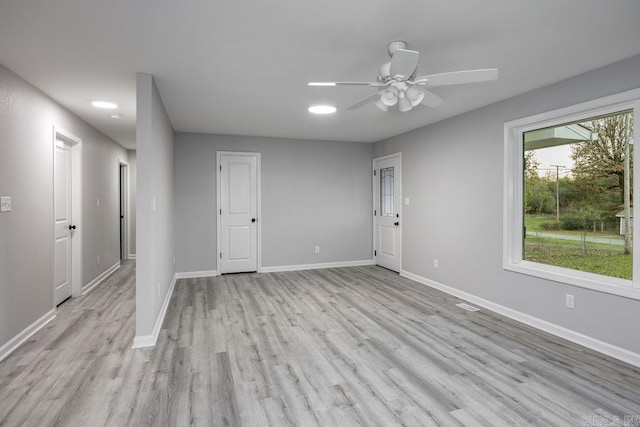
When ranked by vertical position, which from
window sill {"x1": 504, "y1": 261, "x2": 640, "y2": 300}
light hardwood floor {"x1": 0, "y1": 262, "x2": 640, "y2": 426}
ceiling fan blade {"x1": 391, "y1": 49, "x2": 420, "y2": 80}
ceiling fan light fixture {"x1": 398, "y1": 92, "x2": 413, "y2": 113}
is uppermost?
ceiling fan blade {"x1": 391, "y1": 49, "x2": 420, "y2": 80}

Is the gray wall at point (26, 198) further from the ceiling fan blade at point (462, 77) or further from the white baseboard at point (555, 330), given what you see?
the white baseboard at point (555, 330)

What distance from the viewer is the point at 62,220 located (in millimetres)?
4148

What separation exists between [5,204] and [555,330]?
4.76 metres

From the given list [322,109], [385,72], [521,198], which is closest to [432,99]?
[385,72]

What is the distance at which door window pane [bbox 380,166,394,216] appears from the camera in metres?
6.05

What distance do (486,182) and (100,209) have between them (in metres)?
5.39

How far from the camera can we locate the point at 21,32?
2223 millimetres

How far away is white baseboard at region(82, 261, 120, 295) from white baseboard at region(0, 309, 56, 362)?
1037 mm

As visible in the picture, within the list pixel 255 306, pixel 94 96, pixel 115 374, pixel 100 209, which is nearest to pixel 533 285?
pixel 255 306

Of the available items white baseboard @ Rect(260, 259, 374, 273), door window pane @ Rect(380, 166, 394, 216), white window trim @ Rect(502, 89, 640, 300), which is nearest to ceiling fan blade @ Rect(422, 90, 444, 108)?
white window trim @ Rect(502, 89, 640, 300)

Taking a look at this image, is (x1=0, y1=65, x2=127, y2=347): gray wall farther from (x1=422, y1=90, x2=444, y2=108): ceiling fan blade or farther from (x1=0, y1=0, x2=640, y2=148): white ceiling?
(x1=422, y1=90, x2=444, y2=108): ceiling fan blade

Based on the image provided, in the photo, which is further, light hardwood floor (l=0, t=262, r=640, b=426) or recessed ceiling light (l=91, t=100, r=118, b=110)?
recessed ceiling light (l=91, t=100, r=118, b=110)

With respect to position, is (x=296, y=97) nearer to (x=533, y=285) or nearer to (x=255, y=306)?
(x=255, y=306)

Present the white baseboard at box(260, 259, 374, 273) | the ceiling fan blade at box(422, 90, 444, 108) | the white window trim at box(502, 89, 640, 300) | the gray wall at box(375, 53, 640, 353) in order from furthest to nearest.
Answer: the white baseboard at box(260, 259, 374, 273), the gray wall at box(375, 53, 640, 353), the white window trim at box(502, 89, 640, 300), the ceiling fan blade at box(422, 90, 444, 108)
